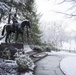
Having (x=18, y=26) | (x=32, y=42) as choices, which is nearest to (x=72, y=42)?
(x=32, y=42)

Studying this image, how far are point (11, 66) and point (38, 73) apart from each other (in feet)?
4.89

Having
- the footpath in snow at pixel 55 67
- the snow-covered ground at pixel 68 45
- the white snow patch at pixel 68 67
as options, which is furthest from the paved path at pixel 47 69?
the snow-covered ground at pixel 68 45

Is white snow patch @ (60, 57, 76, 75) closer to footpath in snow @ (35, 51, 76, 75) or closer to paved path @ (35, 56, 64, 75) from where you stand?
footpath in snow @ (35, 51, 76, 75)

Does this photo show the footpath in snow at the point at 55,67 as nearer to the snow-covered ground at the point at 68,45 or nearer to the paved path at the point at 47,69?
the paved path at the point at 47,69

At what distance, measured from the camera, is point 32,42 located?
2441cm

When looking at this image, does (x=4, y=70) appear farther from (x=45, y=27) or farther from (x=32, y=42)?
(x=45, y=27)

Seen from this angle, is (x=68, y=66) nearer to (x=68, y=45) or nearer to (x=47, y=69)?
(x=47, y=69)

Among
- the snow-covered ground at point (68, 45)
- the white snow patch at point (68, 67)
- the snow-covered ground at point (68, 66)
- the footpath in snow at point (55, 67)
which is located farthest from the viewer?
the snow-covered ground at point (68, 45)

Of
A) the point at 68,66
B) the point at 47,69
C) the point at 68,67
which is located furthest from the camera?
the point at 68,66

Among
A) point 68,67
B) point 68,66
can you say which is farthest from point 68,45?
point 68,67

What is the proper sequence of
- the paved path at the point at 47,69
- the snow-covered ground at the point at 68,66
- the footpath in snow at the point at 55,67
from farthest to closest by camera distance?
the snow-covered ground at the point at 68,66, the footpath in snow at the point at 55,67, the paved path at the point at 47,69

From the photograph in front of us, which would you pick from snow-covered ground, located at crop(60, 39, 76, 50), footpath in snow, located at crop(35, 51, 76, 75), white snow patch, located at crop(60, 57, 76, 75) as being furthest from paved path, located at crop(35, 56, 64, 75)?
snow-covered ground, located at crop(60, 39, 76, 50)

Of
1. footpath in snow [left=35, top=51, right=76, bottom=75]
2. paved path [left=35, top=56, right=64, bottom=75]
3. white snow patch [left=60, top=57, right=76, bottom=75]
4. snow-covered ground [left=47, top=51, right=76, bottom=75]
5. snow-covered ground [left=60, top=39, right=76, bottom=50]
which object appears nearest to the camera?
paved path [left=35, top=56, right=64, bottom=75]

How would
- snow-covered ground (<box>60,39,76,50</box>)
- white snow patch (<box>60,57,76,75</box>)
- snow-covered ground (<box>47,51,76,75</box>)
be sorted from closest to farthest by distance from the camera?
white snow patch (<box>60,57,76,75</box>) < snow-covered ground (<box>47,51,76,75</box>) < snow-covered ground (<box>60,39,76,50</box>)
